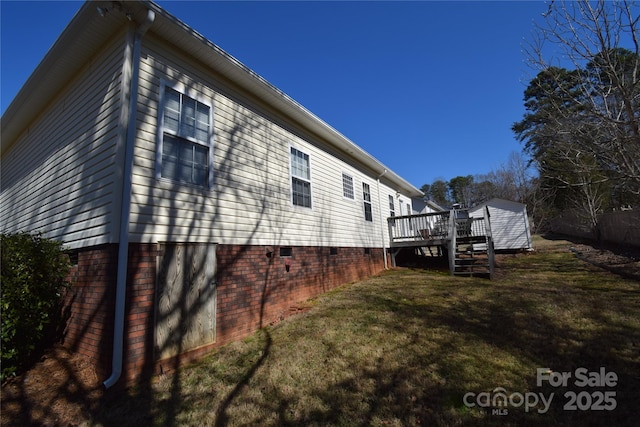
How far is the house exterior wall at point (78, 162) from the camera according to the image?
172 inches

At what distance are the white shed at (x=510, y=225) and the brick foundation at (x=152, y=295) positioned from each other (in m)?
13.8

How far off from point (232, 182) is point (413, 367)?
14.2ft

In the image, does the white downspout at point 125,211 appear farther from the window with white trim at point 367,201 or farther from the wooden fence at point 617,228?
the wooden fence at point 617,228

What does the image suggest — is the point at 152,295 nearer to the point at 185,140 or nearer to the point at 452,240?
the point at 185,140

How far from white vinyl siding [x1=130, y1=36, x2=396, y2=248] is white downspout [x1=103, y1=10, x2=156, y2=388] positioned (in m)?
0.11

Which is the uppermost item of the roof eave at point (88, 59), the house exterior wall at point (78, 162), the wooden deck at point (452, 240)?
the roof eave at point (88, 59)

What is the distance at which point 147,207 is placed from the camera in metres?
4.32

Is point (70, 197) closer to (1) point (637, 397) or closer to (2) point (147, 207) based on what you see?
(2) point (147, 207)

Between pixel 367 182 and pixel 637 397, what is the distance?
31.7ft

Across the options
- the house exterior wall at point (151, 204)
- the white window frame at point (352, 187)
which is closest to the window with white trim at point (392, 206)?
the white window frame at point (352, 187)

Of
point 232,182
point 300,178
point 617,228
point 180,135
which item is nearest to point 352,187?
point 300,178

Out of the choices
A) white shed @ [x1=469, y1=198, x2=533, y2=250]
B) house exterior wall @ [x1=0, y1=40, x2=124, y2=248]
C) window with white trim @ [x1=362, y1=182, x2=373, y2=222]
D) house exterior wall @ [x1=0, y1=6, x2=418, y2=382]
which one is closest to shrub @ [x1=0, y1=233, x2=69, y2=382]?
house exterior wall @ [x1=0, y1=6, x2=418, y2=382]

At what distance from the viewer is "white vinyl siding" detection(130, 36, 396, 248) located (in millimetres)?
4477

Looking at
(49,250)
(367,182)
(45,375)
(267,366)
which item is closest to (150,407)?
(267,366)
